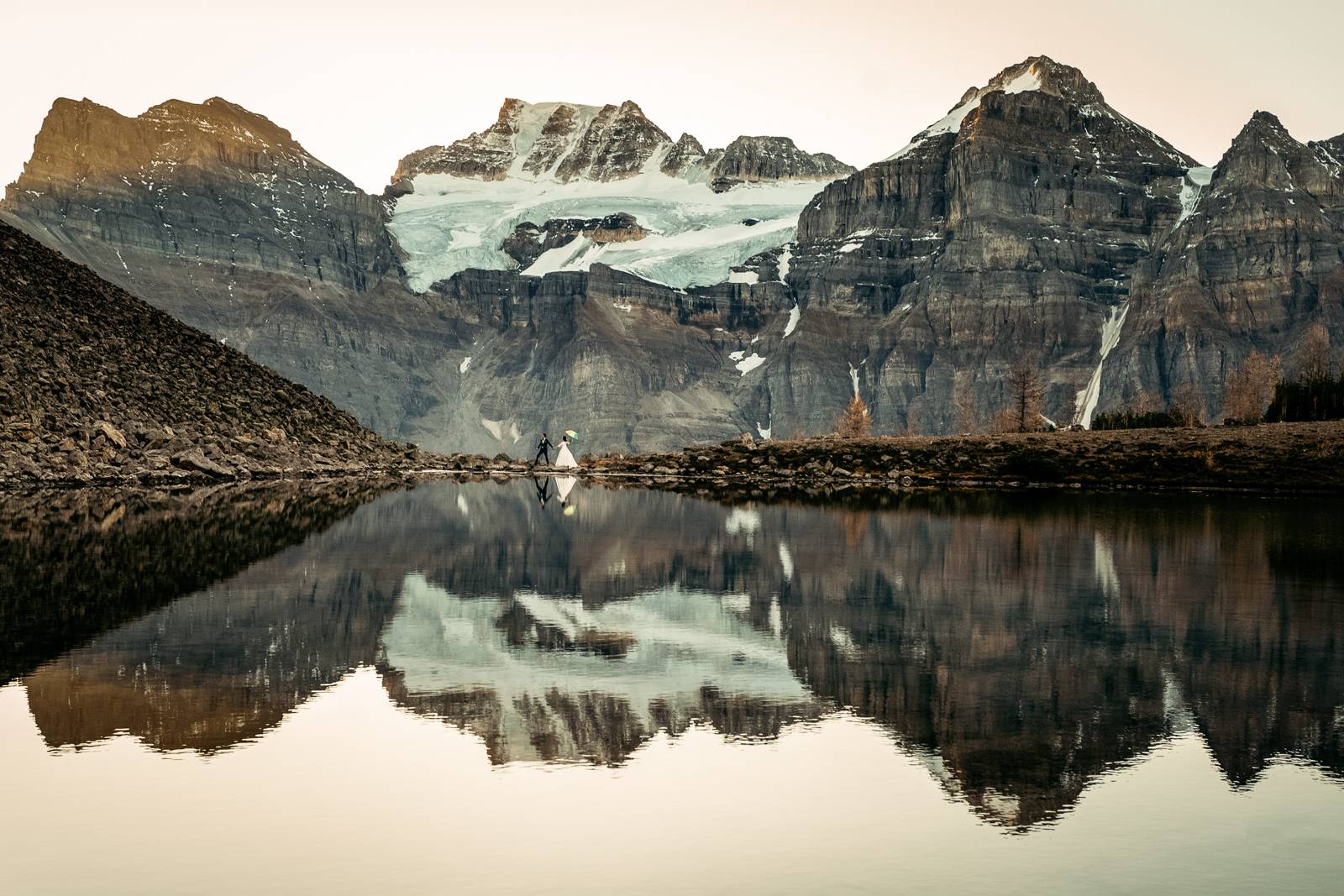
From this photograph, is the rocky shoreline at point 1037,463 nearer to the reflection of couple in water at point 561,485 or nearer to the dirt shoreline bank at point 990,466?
the dirt shoreline bank at point 990,466

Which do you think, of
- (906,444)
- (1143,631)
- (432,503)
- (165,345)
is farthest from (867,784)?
(906,444)

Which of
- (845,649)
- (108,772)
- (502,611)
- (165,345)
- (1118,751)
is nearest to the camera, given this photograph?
(108,772)

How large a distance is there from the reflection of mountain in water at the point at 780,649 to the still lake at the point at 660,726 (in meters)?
0.09

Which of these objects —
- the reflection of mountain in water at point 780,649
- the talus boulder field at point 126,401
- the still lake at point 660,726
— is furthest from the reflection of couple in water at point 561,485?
the still lake at point 660,726

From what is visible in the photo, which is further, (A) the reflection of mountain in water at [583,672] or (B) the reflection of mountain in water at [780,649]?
(A) the reflection of mountain in water at [583,672]

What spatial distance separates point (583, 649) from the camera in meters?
19.9

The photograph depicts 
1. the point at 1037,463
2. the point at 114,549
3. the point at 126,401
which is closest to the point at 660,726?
the point at 114,549

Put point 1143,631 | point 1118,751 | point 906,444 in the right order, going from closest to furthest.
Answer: point 1118,751 → point 1143,631 → point 906,444

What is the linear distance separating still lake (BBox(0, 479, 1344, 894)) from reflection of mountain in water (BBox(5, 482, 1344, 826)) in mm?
89

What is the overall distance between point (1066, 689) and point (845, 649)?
364 cm

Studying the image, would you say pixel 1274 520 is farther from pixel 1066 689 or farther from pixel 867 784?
pixel 867 784

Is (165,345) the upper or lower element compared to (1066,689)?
upper

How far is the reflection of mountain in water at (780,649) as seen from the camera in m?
14.4

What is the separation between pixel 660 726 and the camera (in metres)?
15.0
